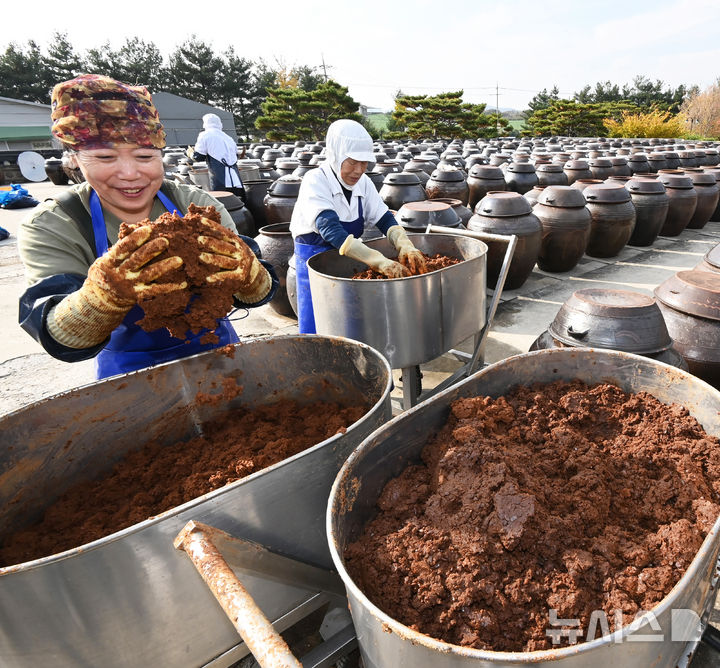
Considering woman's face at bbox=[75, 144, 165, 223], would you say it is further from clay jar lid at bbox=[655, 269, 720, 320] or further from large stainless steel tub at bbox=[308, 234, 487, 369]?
clay jar lid at bbox=[655, 269, 720, 320]

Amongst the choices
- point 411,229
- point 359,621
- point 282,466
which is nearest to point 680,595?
point 359,621

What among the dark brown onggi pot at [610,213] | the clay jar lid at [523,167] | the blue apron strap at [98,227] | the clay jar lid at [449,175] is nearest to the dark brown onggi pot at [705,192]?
the dark brown onggi pot at [610,213]

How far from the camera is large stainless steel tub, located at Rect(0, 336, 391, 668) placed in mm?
848

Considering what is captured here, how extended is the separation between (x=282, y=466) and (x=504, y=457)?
519 millimetres

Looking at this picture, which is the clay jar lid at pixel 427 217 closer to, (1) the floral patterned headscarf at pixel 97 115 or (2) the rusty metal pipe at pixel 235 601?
(1) the floral patterned headscarf at pixel 97 115

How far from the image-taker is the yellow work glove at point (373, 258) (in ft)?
7.99

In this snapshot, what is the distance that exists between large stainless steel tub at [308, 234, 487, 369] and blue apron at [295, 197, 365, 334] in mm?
203

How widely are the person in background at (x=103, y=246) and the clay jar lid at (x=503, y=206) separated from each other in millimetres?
3881

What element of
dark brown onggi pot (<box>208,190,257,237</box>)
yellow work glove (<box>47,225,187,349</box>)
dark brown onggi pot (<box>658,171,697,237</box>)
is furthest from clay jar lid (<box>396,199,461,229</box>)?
dark brown onggi pot (<box>658,171,697,237</box>)

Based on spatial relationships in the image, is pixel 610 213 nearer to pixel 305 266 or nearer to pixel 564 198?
pixel 564 198

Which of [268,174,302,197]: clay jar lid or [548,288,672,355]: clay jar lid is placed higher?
[268,174,302,197]: clay jar lid

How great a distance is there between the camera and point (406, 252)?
2.65 meters

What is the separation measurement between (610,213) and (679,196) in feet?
6.65

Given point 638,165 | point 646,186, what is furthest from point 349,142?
point 638,165
